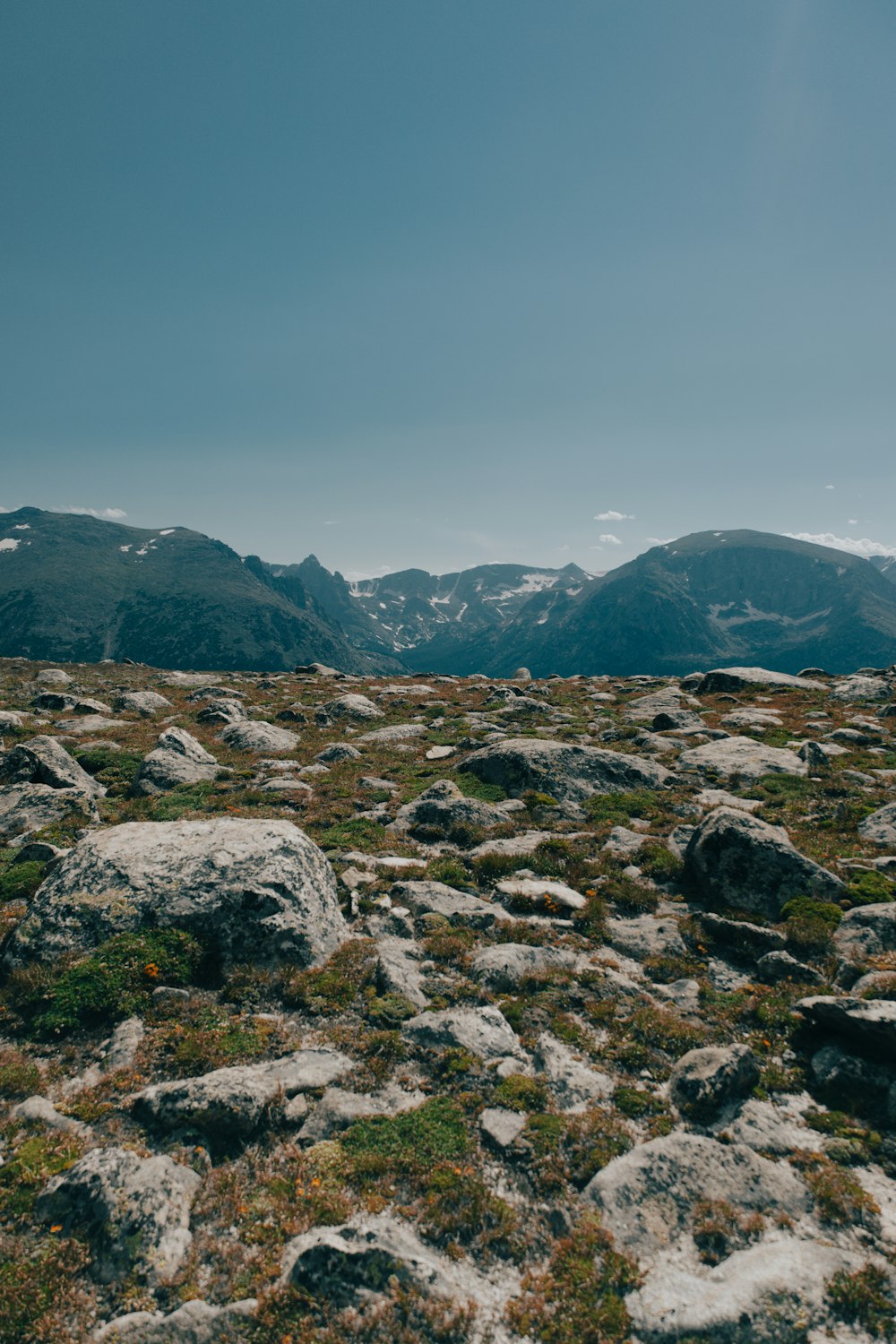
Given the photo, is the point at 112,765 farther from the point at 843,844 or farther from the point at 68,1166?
the point at 843,844

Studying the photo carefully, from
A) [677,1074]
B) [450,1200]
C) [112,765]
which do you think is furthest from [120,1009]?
[112,765]

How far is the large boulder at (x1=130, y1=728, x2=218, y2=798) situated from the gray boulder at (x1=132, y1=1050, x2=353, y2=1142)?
17.8 m

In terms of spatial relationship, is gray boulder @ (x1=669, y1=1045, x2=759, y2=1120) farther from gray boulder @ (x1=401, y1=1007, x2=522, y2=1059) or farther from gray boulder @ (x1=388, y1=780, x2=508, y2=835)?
gray boulder @ (x1=388, y1=780, x2=508, y2=835)

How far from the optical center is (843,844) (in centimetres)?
1981

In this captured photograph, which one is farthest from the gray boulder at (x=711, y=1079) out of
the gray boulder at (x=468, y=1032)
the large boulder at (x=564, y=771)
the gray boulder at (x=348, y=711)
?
the gray boulder at (x=348, y=711)

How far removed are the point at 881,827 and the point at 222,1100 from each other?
22.5m

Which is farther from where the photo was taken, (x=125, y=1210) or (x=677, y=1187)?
(x=677, y=1187)

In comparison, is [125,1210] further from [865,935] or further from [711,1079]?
[865,935]

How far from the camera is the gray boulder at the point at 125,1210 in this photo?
7.94 m

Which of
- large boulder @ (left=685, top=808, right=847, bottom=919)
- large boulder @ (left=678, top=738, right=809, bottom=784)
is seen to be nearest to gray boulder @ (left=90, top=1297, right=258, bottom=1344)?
large boulder @ (left=685, top=808, right=847, bottom=919)

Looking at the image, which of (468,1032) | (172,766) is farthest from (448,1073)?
(172,766)

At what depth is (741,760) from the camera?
2970 cm

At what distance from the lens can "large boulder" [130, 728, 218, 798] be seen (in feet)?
86.7

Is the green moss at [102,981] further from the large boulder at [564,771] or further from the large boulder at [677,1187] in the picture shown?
the large boulder at [564,771]
